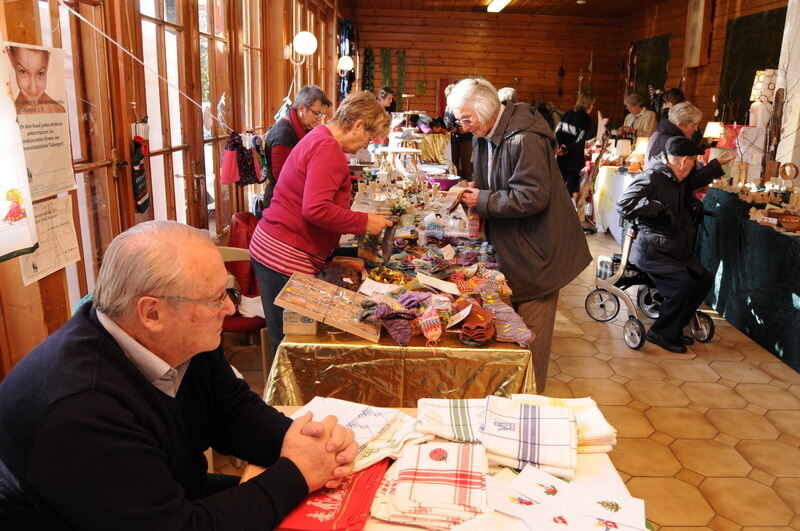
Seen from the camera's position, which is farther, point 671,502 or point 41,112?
point 671,502

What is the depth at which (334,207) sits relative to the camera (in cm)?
247

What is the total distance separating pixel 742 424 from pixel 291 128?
325cm

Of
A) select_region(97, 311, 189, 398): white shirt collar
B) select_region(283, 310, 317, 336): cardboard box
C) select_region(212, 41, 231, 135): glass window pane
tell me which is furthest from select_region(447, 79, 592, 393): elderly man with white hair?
select_region(212, 41, 231, 135): glass window pane

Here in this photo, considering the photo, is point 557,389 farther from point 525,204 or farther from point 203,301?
point 203,301

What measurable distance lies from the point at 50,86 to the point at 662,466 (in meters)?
2.92

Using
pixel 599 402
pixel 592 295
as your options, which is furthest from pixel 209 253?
pixel 592 295

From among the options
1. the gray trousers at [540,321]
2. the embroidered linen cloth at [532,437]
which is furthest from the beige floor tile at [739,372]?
the embroidered linen cloth at [532,437]

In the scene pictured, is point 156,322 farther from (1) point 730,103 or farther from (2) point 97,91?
(1) point 730,103

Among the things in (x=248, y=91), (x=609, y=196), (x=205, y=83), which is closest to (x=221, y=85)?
(x=205, y=83)

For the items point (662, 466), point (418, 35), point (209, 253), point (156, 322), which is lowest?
point (662, 466)

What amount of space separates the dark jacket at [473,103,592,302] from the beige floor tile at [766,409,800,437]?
1519 millimetres

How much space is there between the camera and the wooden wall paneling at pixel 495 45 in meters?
14.3

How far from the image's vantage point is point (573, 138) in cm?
812

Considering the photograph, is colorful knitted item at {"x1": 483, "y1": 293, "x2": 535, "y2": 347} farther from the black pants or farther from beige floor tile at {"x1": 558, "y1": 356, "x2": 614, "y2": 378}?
the black pants
